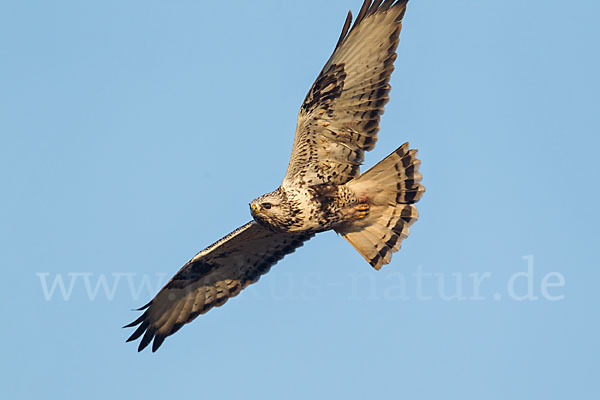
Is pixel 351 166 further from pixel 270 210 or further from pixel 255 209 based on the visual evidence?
pixel 255 209

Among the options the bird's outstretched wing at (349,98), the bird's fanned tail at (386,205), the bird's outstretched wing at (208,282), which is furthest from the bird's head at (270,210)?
the bird's outstretched wing at (208,282)

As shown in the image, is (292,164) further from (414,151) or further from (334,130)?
(414,151)

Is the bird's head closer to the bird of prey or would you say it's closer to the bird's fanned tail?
the bird of prey

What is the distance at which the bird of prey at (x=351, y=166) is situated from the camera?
33.2ft

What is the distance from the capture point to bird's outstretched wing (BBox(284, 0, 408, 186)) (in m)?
10.1

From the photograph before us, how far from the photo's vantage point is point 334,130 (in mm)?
10297

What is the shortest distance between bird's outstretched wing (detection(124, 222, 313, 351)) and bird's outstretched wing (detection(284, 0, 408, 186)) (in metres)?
1.41

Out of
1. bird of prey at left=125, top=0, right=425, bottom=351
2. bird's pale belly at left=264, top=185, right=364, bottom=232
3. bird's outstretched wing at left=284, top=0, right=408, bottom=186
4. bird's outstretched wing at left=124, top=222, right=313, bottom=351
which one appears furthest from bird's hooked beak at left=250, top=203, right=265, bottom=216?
bird's outstretched wing at left=124, top=222, right=313, bottom=351

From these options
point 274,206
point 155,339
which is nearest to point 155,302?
point 155,339

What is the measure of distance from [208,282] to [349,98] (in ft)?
10.3

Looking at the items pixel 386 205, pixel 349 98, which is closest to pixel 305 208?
pixel 386 205

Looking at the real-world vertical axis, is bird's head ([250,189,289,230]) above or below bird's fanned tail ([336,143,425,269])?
above

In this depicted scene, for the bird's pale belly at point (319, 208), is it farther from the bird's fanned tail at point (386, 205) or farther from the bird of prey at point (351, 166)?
the bird's fanned tail at point (386, 205)

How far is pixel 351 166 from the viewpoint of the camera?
34.3 ft
